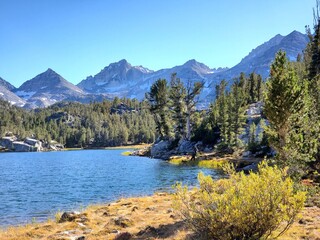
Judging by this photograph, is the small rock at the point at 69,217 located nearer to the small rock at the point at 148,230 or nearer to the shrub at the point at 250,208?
the small rock at the point at 148,230

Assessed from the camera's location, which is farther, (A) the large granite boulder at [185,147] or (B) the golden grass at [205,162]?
(A) the large granite boulder at [185,147]

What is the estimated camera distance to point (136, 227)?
16781 mm

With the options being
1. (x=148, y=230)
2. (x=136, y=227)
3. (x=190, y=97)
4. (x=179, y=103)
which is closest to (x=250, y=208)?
(x=148, y=230)

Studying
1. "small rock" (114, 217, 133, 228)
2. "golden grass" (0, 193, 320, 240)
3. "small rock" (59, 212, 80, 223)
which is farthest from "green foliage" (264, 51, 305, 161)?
"small rock" (59, 212, 80, 223)

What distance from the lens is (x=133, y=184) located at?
4325 cm

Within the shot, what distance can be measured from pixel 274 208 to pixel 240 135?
242 feet

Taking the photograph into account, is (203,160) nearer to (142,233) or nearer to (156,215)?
(156,215)

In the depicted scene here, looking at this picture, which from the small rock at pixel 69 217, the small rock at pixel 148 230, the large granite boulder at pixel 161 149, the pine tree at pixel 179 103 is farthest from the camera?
Answer: the large granite boulder at pixel 161 149

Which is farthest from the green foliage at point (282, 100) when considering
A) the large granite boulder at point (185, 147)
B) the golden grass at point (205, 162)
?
the large granite boulder at point (185, 147)

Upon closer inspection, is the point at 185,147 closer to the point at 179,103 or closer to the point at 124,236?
the point at 179,103

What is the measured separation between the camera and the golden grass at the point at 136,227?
1408cm

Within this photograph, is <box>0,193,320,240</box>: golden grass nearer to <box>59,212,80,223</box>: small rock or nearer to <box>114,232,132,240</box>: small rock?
<box>114,232,132,240</box>: small rock

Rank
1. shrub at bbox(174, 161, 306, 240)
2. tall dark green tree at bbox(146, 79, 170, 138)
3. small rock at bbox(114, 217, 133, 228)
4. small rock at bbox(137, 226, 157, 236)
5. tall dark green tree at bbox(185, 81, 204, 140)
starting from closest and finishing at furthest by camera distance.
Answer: shrub at bbox(174, 161, 306, 240), small rock at bbox(137, 226, 157, 236), small rock at bbox(114, 217, 133, 228), tall dark green tree at bbox(185, 81, 204, 140), tall dark green tree at bbox(146, 79, 170, 138)

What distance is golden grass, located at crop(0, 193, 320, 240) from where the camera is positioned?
554 inches
